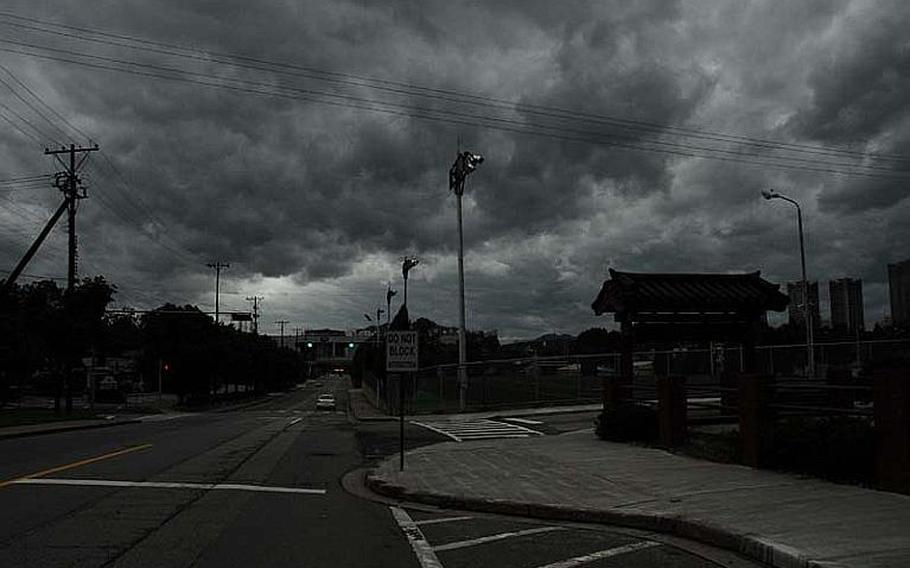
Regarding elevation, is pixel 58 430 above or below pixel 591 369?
below

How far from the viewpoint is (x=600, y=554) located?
9086 millimetres

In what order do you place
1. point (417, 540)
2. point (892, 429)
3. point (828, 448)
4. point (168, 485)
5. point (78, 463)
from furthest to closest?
point (78, 463)
point (168, 485)
point (828, 448)
point (892, 429)
point (417, 540)

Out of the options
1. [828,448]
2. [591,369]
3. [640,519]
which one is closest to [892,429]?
[828,448]

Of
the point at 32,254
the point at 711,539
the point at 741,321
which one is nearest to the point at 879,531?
the point at 711,539

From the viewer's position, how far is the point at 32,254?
131ft

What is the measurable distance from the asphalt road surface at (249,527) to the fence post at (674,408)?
21.5 ft

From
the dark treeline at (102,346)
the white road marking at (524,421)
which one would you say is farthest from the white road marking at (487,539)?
the dark treeline at (102,346)

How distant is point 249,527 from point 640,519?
468cm

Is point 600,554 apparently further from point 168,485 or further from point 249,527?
point 168,485

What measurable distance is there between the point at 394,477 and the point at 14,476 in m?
6.59

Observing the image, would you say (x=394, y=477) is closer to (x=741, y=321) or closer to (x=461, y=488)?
(x=461, y=488)

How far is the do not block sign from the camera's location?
55.7 ft

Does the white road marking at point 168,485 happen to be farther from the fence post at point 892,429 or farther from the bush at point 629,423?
the fence post at point 892,429

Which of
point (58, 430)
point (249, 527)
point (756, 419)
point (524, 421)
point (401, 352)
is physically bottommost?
point (58, 430)
